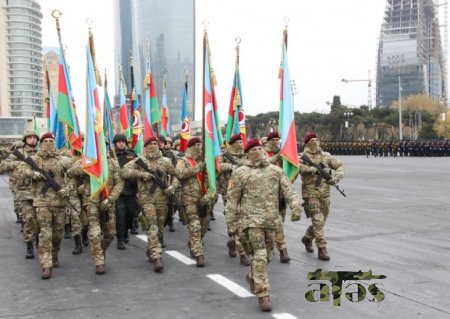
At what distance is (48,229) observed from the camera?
6.98 m

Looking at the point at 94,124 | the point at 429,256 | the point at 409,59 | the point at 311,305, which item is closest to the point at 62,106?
the point at 94,124

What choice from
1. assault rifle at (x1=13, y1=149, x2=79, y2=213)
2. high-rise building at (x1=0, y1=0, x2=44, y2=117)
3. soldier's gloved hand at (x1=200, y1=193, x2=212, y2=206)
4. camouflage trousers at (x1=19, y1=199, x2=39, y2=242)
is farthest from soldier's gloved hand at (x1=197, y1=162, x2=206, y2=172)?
high-rise building at (x1=0, y1=0, x2=44, y2=117)

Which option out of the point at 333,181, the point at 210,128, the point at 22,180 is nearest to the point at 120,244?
the point at 22,180

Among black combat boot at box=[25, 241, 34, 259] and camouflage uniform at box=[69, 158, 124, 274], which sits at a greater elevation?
camouflage uniform at box=[69, 158, 124, 274]

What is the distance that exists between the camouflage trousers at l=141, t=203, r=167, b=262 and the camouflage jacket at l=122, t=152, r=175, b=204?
0.08 metres

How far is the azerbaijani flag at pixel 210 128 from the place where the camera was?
7574 mm

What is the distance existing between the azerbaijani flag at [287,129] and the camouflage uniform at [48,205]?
119 inches

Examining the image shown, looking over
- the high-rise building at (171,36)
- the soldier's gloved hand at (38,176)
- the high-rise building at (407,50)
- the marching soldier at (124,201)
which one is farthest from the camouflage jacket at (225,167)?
the high-rise building at (407,50)

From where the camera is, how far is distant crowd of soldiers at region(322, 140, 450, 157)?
44.4 meters

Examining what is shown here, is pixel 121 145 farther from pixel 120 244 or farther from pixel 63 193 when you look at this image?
pixel 63 193

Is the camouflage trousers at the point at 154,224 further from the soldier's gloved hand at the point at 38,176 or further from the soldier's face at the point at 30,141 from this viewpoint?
the soldier's face at the point at 30,141

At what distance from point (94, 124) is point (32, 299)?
2741mm

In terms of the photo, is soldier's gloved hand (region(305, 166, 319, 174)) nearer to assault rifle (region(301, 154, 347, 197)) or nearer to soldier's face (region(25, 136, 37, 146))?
assault rifle (region(301, 154, 347, 197))

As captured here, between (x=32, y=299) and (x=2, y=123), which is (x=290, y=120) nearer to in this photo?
(x=32, y=299)
